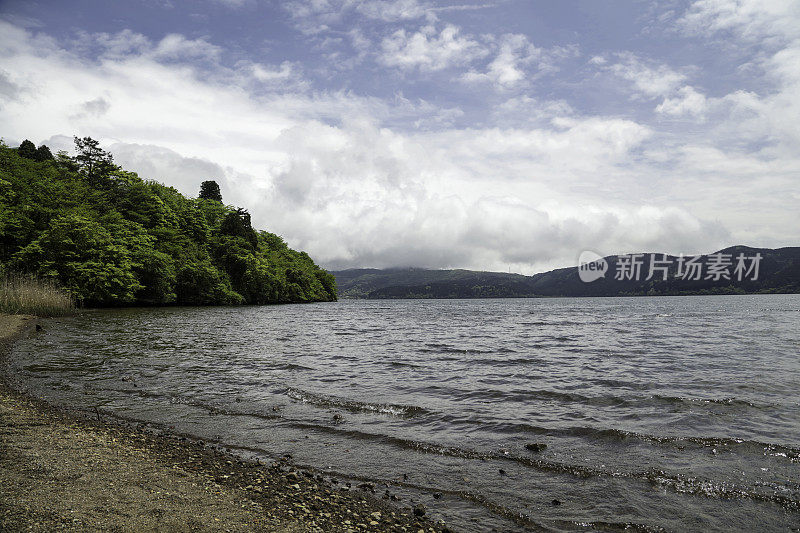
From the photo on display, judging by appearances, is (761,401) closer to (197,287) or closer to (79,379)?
(79,379)

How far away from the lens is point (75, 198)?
56.0 meters

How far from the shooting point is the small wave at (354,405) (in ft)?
37.1

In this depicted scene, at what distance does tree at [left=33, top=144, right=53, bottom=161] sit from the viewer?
8350cm

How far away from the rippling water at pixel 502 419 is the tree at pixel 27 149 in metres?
86.7

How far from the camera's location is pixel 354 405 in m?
11.8

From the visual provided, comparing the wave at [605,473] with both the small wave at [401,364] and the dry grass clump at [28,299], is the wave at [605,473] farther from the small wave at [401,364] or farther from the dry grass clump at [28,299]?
the dry grass clump at [28,299]

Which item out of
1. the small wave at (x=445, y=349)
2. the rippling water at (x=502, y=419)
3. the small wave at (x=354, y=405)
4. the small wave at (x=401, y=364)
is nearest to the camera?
the rippling water at (x=502, y=419)

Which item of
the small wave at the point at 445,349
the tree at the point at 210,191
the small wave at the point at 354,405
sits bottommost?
the small wave at the point at 445,349

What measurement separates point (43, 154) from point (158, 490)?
11128cm

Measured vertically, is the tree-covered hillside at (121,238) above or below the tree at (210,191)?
below

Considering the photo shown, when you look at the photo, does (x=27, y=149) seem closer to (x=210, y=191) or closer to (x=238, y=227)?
(x=210, y=191)

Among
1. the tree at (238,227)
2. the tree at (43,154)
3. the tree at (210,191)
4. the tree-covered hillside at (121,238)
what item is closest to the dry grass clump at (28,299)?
the tree-covered hillside at (121,238)

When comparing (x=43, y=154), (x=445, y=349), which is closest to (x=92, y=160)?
(x=43, y=154)

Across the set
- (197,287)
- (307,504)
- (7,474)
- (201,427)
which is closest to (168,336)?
(201,427)
